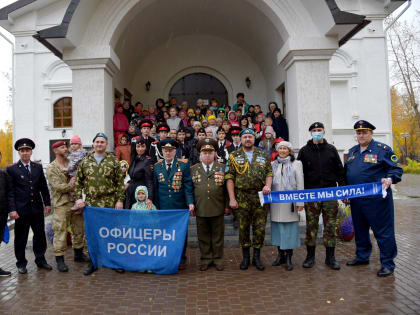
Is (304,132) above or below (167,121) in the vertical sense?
below

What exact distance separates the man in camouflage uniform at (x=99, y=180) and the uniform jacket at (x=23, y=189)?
0.71 m

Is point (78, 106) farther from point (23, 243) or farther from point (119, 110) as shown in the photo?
point (23, 243)

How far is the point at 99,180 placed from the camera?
17.6 ft

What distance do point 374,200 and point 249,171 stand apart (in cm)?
201

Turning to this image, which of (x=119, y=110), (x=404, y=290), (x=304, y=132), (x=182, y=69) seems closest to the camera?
(x=404, y=290)

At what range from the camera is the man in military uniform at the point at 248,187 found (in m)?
5.34

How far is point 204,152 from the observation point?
5.38 meters

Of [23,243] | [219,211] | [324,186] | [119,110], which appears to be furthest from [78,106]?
[324,186]

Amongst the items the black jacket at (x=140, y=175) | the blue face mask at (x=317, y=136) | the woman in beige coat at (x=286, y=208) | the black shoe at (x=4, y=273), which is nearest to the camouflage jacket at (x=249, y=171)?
the woman in beige coat at (x=286, y=208)

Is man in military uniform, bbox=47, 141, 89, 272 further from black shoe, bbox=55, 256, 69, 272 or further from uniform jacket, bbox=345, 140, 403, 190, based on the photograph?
uniform jacket, bbox=345, 140, 403, 190

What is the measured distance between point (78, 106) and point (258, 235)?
5522mm

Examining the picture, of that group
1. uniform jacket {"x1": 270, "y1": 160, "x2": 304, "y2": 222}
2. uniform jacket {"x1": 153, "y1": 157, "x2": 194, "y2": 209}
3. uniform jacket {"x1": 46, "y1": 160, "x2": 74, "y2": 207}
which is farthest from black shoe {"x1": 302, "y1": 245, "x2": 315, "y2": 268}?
uniform jacket {"x1": 46, "y1": 160, "x2": 74, "y2": 207}

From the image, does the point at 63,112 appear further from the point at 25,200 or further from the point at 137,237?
the point at 137,237

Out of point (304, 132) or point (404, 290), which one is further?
point (304, 132)
